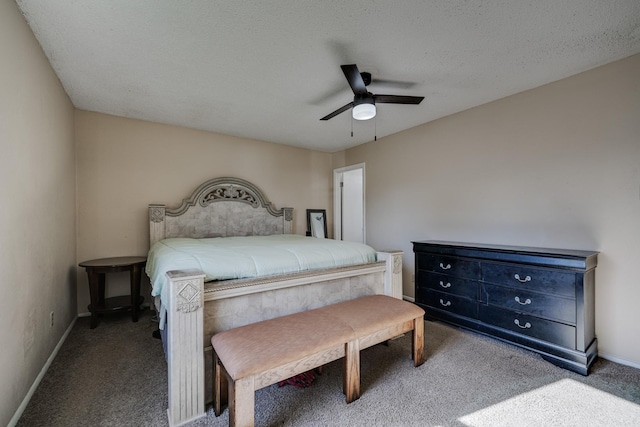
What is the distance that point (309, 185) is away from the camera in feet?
17.2

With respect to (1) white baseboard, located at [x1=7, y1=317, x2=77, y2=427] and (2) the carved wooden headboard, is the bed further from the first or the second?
(2) the carved wooden headboard

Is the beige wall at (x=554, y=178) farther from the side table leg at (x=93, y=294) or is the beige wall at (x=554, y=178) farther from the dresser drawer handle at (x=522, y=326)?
the side table leg at (x=93, y=294)

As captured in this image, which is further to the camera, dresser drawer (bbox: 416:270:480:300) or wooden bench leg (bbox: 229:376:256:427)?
dresser drawer (bbox: 416:270:480:300)

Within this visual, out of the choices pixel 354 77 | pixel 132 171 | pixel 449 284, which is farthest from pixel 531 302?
pixel 132 171

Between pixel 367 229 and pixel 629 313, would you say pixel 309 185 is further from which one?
pixel 629 313

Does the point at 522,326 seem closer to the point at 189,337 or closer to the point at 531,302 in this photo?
the point at 531,302

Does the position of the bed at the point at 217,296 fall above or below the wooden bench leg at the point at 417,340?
above

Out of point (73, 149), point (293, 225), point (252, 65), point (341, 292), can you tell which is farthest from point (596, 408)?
point (73, 149)

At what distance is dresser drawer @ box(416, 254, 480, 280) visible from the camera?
276 cm

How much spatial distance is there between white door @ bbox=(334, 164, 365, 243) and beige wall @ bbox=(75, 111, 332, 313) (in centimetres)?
165

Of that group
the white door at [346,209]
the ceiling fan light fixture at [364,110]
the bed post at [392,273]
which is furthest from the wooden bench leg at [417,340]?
the white door at [346,209]

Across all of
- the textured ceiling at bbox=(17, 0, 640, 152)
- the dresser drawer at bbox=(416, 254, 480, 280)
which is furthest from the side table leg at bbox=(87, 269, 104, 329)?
the dresser drawer at bbox=(416, 254, 480, 280)

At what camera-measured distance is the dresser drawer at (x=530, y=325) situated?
7.19 feet

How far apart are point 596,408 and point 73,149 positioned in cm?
535
